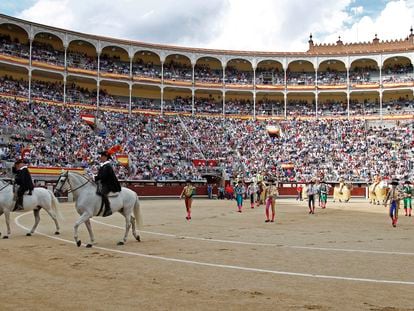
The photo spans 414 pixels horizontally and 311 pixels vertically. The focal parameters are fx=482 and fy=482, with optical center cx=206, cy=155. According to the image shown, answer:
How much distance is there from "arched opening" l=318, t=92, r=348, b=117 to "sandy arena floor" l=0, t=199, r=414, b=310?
43523 mm

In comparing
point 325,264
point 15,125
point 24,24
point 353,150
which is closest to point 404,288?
point 325,264

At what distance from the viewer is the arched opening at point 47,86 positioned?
153 ft

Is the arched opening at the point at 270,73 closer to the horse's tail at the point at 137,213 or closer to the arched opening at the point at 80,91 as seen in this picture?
the arched opening at the point at 80,91

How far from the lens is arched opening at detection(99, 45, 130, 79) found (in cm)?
5138

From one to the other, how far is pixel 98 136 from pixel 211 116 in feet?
49.8

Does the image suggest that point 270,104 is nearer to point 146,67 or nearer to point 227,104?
point 227,104

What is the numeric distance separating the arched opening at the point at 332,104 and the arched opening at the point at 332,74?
1167mm

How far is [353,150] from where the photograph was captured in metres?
46.9

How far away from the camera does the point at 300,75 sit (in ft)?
190

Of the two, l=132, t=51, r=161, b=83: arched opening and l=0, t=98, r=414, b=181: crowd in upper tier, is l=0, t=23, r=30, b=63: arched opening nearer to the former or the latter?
l=0, t=98, r=414, b=181: crowd in upper tier

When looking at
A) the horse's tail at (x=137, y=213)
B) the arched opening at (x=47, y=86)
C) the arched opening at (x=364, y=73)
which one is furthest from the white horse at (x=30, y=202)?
the arched opening at (x=364, y=73)

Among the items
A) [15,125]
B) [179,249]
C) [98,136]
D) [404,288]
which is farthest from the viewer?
[98,136]

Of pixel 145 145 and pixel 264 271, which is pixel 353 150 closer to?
pixel 145 145

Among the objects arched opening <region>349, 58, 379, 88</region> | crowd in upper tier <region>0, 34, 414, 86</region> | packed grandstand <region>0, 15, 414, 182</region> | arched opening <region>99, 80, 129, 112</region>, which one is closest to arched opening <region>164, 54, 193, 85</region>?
crowd in upper tier <region>0, 34, 414, 86</region>
